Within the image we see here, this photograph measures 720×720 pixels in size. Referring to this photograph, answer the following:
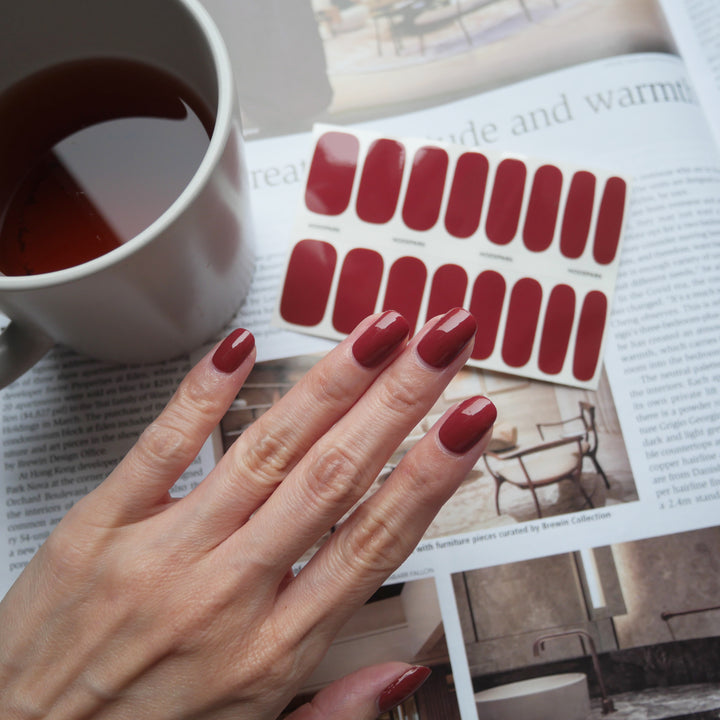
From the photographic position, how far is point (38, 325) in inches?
13.0

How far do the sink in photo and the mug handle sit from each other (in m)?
0.36

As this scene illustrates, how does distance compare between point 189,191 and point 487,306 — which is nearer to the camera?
point 189,191

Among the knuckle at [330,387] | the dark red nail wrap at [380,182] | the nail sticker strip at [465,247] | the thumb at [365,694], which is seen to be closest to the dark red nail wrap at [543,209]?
the nail sticker strip at [465,247]

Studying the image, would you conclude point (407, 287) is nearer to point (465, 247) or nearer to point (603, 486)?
point (465, 247)

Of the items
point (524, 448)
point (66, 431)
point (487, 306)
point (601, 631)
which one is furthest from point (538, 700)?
point (66, 431)

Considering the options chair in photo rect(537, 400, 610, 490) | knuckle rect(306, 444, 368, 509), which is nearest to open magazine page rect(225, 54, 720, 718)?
chair in photo rect(537, 400, 610, 490)

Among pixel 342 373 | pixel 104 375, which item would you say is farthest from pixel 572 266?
pixel 104 375

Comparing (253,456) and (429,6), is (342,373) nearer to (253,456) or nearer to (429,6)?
(253,456)

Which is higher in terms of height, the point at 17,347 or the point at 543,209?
the point at 17,347

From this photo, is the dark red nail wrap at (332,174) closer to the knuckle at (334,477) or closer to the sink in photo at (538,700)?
the knuckle at (334,477)

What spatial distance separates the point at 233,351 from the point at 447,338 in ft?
0.40

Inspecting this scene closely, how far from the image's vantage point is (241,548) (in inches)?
12.9

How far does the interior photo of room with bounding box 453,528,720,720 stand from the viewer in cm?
42

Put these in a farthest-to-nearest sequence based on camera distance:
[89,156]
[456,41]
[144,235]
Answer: [456,41], [89,156], [144,235]
